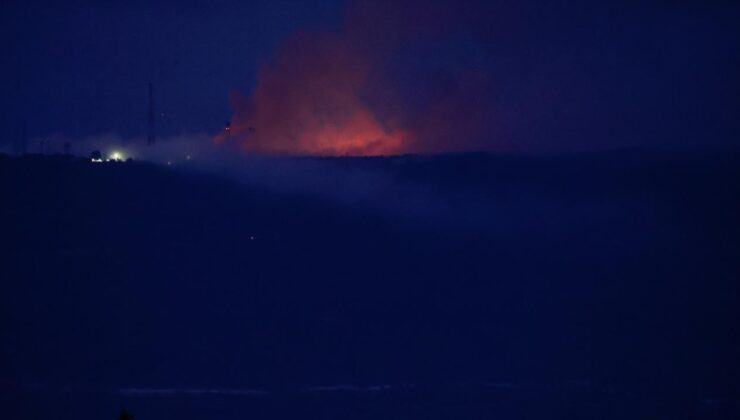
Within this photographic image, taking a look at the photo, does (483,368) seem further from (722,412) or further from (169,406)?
(169,406)

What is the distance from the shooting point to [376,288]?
83.8 feet

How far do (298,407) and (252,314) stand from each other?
3.93m

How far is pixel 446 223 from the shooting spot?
28.0 metres

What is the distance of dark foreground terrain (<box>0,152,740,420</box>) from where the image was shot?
22.7 metres

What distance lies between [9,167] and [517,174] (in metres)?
17.6

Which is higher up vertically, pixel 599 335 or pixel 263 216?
pixel 263 216

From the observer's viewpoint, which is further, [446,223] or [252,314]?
[446,223]

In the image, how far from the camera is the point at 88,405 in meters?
21.2

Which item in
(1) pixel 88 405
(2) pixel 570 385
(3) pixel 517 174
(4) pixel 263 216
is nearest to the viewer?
(1) pixel 88 405

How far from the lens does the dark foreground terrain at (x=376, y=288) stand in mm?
22719

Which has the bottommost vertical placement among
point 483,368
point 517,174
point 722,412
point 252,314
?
point 722,412

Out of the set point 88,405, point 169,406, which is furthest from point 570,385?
point 88,405

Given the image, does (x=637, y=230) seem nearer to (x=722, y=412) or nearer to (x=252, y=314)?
(x=722, y=412)

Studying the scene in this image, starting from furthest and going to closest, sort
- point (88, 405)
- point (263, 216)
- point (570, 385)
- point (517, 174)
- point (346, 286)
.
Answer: point (517, 174) < point (263, 216) < point (346, 286) < point (570, 385) < point (88, 405)
